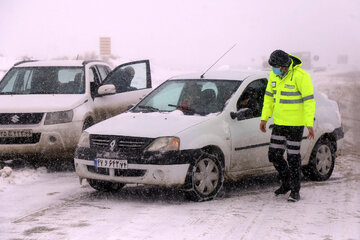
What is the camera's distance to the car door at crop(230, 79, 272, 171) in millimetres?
8602

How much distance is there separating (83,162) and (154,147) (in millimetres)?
993

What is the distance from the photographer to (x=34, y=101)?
10859 millimetres

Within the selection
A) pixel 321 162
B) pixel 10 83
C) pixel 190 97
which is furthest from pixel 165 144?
pixel 10 83

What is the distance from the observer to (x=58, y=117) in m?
10.5

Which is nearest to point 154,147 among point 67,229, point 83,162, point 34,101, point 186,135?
point 186,135

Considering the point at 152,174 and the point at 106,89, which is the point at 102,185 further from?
the point at 106,89

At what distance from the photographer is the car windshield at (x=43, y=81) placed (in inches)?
453

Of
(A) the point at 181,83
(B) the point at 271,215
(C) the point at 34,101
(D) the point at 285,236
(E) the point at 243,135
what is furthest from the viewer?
(C) the point at 34,101

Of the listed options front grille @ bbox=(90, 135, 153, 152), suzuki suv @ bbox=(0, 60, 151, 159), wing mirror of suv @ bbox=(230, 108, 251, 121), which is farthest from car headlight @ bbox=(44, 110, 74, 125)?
wing mirror of suv @ bbox=(230, 108, 251, 121)

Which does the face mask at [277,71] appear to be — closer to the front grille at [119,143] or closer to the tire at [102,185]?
the front grille at [119,143]

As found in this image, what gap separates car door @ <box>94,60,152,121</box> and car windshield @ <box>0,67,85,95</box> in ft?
1.42

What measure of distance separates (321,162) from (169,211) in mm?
3098

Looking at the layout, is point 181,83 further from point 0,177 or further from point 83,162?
point 0,177

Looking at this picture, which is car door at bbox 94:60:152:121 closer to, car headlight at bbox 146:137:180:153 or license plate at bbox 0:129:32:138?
license plate at bbox 0:129:32:138
